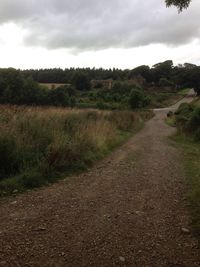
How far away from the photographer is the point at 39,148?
8.66 m

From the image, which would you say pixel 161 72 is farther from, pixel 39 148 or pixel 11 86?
pixel 39 148

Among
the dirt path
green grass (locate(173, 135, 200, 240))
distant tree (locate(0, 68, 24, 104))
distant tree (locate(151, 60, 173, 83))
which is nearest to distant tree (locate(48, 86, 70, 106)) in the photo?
distant tree (locate(0, 68, 24, 104))

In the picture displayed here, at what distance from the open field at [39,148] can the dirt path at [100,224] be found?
503mm

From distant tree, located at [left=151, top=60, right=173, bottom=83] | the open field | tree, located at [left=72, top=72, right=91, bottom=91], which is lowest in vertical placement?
the open field

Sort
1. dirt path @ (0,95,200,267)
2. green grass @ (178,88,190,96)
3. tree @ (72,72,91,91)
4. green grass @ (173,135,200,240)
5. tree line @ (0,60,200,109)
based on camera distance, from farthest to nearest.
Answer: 1. tree @ (72,72,91,91)
2. green grass @ (178,88,190,96)
3. tree line @ (0,60,200,109)
4. green grass @ (173,135,200,240)
5. dirt path @ (0,95,200,267)

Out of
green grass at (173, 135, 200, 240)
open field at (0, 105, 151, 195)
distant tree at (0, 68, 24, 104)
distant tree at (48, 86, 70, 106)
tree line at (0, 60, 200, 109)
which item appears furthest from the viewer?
distant tree at (0, 68, 24, 104)

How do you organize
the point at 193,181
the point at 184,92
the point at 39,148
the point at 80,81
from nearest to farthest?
the point at 193,181 < the point at 39,148 < the point at 184,92 < the point at 80,81

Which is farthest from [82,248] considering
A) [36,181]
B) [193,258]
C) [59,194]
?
[36,181]

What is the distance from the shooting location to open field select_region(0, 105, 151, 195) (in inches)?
290

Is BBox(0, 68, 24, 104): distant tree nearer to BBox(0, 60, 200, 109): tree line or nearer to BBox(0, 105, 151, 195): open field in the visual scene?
BBox(0, 60, 200, 109): tree line

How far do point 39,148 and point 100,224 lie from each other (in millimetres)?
3997

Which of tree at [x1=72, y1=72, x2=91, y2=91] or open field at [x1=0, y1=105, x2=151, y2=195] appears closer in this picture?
open field at [x1=0, y1=105, x2=151, y2=195]

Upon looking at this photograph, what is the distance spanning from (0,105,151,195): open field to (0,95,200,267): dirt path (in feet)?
1.65

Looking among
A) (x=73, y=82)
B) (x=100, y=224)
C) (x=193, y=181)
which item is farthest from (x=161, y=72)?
(x=100, y=224)
